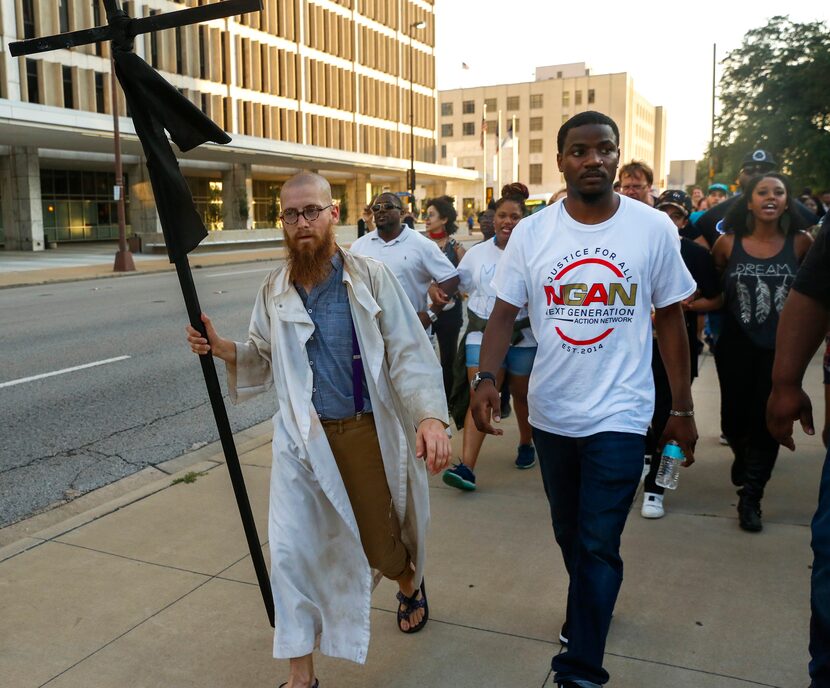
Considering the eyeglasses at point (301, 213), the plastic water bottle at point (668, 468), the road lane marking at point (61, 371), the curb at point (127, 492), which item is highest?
the eyeglasses at point (301, 213)

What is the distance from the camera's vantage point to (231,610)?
372 centimetres

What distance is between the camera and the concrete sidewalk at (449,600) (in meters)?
3.22

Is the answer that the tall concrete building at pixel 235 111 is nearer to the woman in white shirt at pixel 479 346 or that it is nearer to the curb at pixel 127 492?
the curb at pixel 127 492

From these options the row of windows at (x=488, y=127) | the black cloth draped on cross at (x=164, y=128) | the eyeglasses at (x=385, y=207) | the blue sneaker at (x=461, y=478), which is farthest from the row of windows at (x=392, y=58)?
the black cloth draped on cross at (x=164, y=128)

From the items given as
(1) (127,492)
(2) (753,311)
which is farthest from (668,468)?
(1) (127,492)

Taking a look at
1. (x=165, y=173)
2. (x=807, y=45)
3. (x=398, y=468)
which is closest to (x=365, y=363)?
(x=398, y=468)

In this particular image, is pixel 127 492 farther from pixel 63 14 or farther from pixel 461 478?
pixel 63 14

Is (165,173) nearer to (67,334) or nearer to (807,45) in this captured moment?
(67,334)

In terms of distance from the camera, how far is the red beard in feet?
10.3

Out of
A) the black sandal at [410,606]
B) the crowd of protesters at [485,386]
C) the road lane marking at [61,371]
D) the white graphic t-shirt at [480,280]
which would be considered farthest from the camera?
the road lane marking at [61,371]

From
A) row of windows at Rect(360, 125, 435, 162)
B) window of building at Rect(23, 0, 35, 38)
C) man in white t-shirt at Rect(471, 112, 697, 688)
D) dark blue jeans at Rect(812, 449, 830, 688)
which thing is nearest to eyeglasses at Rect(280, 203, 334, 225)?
man in white t-shirt at Rect(471, 112, 697, 688)

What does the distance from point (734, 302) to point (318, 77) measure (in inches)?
2354

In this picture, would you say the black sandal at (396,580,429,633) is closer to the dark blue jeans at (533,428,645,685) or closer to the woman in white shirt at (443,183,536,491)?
the dark blue jeans at (533,428,645,685)

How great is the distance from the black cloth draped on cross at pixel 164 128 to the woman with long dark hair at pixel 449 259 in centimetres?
430
